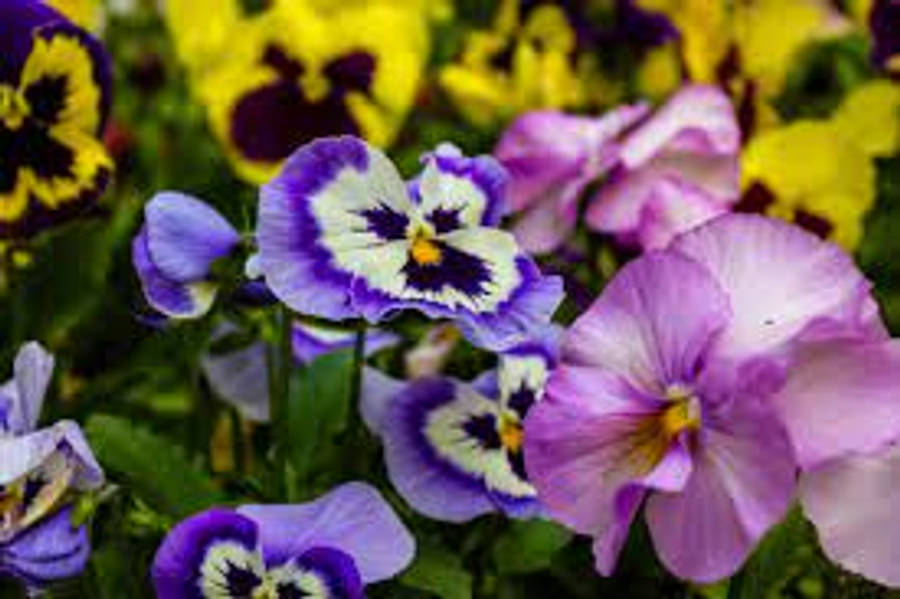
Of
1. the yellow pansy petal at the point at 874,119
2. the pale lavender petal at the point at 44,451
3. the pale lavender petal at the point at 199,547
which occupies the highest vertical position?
the pale lavender petal at the point at 44,451

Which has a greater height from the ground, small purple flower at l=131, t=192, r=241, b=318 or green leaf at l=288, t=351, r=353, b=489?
small purple flower at l=131, t=192, r=241, b=318

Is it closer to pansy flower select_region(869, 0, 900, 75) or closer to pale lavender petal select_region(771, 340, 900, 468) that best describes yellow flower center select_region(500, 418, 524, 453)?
pale lavender petal select_region(771, 340, 900, 468)

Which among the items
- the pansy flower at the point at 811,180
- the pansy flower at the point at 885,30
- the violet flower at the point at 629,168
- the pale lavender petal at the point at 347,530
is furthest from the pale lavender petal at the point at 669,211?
the pale lavender petal at the point at 347,530

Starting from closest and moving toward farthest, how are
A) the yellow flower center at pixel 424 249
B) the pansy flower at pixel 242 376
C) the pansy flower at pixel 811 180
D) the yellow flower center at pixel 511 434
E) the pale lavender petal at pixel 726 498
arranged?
1. the pale lavender petal at pixel 726 498
2. the yellow flower center at pixel 424 249
3. the yellow flower center at pixel 511 434
4. the pansy flower at pixel 242 376
5. the pansy flower at pixel 811 180

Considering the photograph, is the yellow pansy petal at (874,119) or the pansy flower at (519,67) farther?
the pansy flower at (519,67)

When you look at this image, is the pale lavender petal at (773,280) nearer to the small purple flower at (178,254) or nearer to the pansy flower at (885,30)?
the small purple flower at (178,254)

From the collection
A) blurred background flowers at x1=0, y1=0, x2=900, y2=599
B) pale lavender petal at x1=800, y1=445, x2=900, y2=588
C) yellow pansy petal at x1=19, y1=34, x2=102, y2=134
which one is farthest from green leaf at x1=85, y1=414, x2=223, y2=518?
pale lavender petal at x1=800, y1=445, x2=900, y2=588

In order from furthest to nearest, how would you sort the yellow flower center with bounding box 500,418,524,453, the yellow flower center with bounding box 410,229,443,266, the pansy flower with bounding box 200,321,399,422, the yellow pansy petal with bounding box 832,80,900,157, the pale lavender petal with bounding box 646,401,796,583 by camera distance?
the yellow pansy petal with bounding box 832,80,900,157
the pansy flower with bounding box 200,321,399,422
the yellow flower center with bounding box 500,418,524,453
the yellow flower center with bounding box 410,229,443,266
the pale lavender petal with bounding box 646,401,796,583

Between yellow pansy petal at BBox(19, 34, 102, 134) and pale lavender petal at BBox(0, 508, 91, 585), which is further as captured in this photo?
yellow pansy petal at BBox(19, 34, 102, 134)
